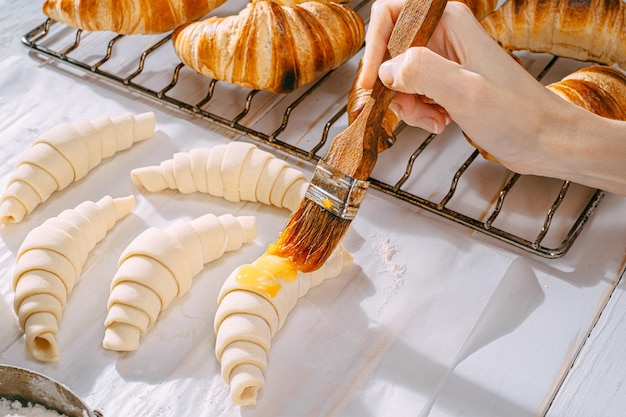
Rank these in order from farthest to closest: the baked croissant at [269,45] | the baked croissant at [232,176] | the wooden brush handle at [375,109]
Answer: the baked croissant at [269,45] → the baked croissant at [232,176] → the wooden brush handle at [375,109]

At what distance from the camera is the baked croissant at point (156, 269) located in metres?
1.23

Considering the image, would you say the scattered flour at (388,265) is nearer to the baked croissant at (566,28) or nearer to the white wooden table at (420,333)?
the white wooden table at (420,333)

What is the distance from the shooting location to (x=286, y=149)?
5.32 ft

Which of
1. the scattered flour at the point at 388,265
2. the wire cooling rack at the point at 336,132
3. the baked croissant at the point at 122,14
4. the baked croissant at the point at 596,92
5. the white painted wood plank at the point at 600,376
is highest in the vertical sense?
the baked croissant at the point at 596,92

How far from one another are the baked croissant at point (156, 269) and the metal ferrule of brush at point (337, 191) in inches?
9.3

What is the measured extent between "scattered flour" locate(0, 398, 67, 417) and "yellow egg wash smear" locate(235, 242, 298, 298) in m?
0.34

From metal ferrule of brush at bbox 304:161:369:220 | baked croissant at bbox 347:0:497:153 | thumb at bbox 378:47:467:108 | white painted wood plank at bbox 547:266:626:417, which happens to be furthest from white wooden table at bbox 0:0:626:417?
thumb at bbox 378:47:467:108

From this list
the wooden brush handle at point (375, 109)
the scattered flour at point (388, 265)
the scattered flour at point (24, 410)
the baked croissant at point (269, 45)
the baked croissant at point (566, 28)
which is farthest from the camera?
the baked croissant at point (566, 28)

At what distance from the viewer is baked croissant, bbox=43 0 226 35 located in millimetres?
1787

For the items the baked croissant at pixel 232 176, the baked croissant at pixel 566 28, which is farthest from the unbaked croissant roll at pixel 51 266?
the baked croissant at pixel 566 28

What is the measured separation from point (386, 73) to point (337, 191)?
0.63 ft

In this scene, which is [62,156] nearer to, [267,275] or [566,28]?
[267,275]

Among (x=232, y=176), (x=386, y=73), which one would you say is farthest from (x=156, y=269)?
(x=386, y=73)

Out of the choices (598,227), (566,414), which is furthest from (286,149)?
(566,414)
